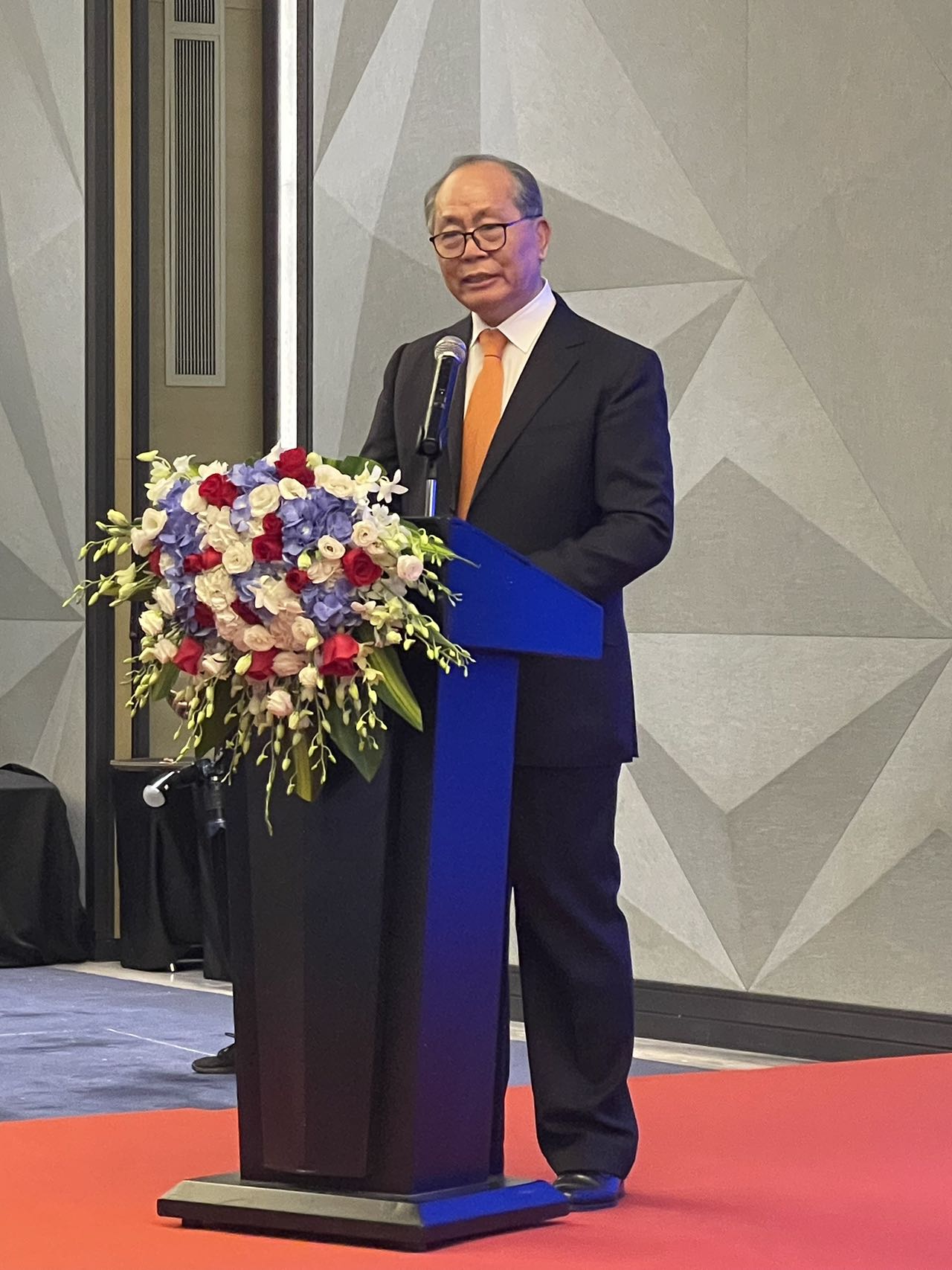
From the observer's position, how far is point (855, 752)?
543cm

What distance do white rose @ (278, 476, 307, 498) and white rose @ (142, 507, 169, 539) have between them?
18cm

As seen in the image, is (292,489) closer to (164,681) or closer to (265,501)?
(265,501)

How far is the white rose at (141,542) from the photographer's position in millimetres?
2672

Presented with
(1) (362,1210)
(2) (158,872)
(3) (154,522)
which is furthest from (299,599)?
(2) (158,872)

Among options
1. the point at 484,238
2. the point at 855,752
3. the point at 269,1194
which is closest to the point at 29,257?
the point at 855,752

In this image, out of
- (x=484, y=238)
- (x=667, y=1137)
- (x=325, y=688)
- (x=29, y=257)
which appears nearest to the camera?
(x=325, y=688)

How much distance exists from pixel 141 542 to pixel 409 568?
0.39 meters

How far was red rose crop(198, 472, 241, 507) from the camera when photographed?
8.62 ft

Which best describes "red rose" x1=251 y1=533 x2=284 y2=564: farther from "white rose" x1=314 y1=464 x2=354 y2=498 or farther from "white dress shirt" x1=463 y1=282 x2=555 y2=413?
"white dress shirt" x1=463 y1=282 x2=555 y2=413

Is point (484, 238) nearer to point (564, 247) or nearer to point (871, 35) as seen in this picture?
point (871, 35)

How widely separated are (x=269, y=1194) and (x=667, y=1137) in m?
1.11

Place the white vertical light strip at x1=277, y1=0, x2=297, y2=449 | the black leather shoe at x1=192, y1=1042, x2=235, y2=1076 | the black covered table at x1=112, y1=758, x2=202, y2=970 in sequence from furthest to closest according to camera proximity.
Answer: the white vertical light strip at x1=277, y1=0, x2=297, y2=449 → the black covered table at x1=112, y1=758, x2=202, y2=970 → the black leather shoe at x1=192, y1=1042, x2=235, y2=1076

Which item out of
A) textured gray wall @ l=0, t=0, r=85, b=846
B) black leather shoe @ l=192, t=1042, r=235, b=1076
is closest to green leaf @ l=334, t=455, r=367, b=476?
black leather shoe @ l=192, t=1042, r=235, b=1076

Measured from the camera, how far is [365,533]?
254 centimetres
